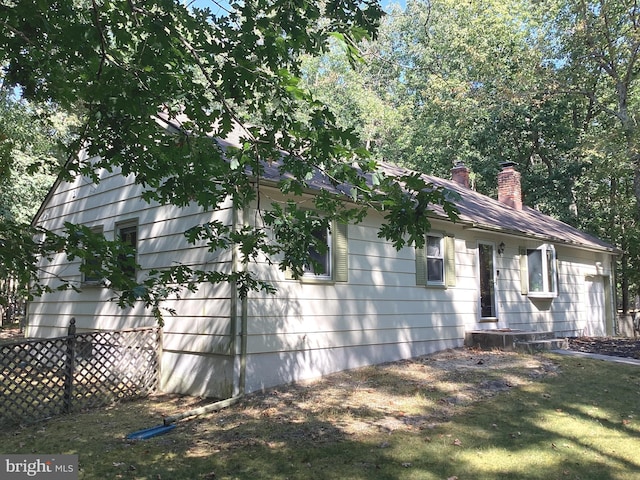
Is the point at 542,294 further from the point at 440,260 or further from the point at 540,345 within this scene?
the point at 440,260

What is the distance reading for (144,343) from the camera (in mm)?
8328

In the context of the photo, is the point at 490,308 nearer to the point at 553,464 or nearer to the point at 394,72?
the point at 553,464

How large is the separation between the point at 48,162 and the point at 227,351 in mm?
4196

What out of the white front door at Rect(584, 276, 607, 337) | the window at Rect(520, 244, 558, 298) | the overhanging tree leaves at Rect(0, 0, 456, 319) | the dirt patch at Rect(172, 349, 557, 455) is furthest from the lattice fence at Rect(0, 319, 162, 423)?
the white front door at Rect(584, 276, 607, 337)

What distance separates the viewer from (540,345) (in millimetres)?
10992

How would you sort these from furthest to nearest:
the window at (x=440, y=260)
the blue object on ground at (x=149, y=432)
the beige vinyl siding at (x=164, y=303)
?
1. the window at (x=440, y=260)
2. the beige vinyl siding at (x=164, y=303)
3. the blue object on ground at (x=149, y=432)

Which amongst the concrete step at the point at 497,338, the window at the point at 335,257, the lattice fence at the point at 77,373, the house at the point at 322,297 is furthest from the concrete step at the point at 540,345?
the lattice fence at the point at 77,373

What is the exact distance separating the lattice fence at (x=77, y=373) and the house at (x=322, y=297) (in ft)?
1.25

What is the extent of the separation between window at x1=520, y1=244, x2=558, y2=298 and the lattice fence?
9.74 meters

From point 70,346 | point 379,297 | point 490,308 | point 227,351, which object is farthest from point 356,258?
point 490,308

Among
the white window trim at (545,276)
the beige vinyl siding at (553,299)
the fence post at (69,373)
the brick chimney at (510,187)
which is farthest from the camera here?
the brick chimney at (510,187)

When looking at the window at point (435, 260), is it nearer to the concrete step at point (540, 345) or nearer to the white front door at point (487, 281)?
the white front door at point (487, 281)

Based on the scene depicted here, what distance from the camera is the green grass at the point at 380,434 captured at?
4.53 m

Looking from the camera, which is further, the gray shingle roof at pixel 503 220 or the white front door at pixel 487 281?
the white front door at pixel 487 281
